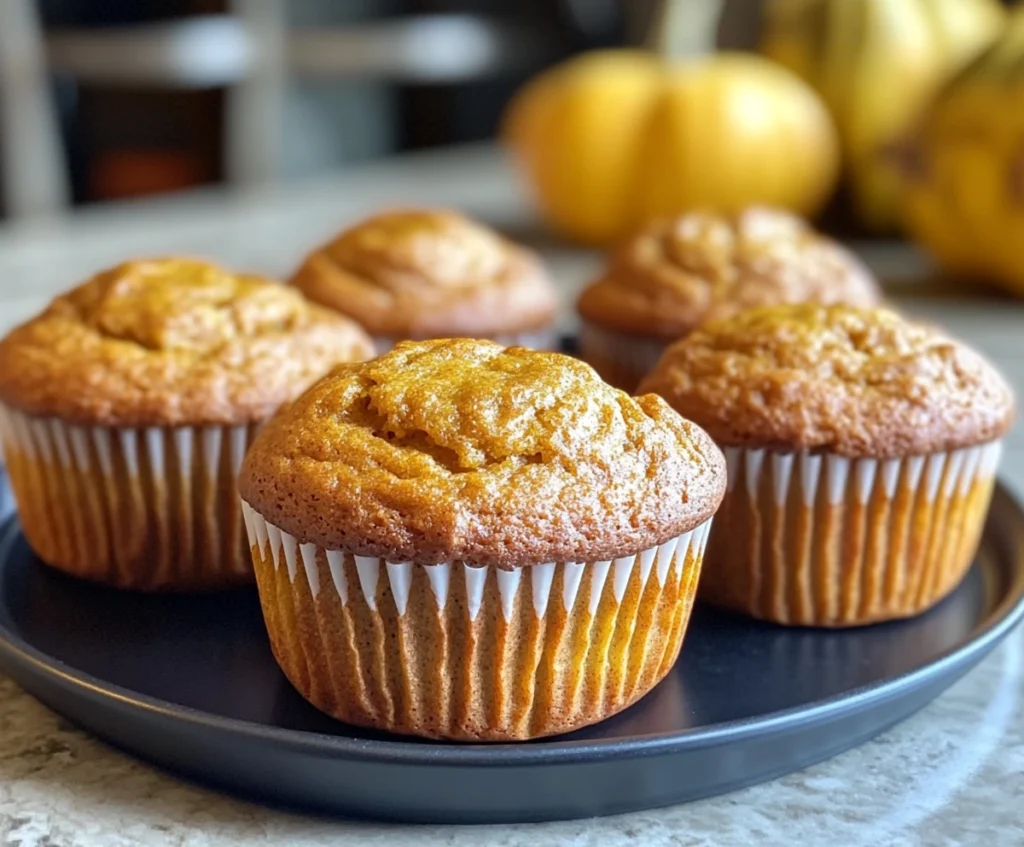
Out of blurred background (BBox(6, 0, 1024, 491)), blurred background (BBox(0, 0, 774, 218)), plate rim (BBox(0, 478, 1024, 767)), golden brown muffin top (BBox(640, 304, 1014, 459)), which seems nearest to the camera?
plate rim (BBox(0, 478, 1024, 767))

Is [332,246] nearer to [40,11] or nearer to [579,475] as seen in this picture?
[579,475]

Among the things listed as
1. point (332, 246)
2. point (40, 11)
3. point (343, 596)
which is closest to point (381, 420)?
point (343, 596)

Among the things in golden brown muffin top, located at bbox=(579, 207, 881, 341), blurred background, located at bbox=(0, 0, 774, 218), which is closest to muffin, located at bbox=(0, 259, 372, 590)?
golden brown muffin top, located at bbox=(579, 207, 881, 341)

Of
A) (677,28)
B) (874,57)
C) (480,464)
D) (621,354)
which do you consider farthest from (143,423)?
(874,57)

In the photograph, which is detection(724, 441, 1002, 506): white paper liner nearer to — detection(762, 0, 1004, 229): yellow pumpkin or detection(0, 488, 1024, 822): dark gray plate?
detection(0, 488, 1024, 822): dark gray plate

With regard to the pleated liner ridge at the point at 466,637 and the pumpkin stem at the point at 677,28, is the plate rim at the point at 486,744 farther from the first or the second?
the pumpkin stem at the point at 677,28
